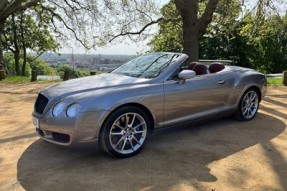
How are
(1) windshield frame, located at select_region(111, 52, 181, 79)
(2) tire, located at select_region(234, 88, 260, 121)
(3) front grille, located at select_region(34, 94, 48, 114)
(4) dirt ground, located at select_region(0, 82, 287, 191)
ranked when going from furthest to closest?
(2) tire, located at select_region(234, 88, 260, 121)
(1) windshield frame, located at select_region(111, 52, 181, 79)
(3) front grille, located at select_region(34, 94, 48, 114)
(4) dirt ground, located at select_region(0, 82, 287, 191)

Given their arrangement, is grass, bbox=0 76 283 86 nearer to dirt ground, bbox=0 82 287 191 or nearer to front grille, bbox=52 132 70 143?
dirt ground, bbox=0 82 287 191

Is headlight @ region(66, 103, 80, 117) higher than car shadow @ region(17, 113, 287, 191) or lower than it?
higher

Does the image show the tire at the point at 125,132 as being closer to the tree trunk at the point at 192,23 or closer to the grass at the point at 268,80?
the tree trunk at the point at 192,23

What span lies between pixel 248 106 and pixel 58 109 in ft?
12.0

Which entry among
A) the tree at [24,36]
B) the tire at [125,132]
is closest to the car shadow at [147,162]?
the tire at [125,132]

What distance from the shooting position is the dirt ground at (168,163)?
3.84 meters

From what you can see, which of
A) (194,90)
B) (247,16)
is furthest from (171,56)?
(247,16)

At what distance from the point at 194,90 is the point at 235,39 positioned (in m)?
23.7

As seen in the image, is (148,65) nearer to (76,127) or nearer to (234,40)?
(76,127)

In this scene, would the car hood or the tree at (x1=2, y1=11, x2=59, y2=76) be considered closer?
the car hood

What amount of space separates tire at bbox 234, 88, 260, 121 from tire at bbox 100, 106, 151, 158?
2.23 m

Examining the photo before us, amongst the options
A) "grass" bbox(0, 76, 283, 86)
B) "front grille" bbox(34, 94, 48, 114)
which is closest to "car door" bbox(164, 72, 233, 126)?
"front grille" bbox(34, 94, 48, 114)

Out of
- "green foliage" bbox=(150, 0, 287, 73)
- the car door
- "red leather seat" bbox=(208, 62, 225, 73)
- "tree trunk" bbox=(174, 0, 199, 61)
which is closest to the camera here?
the car door

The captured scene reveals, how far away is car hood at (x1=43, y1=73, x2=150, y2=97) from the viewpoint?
4.64 meters
